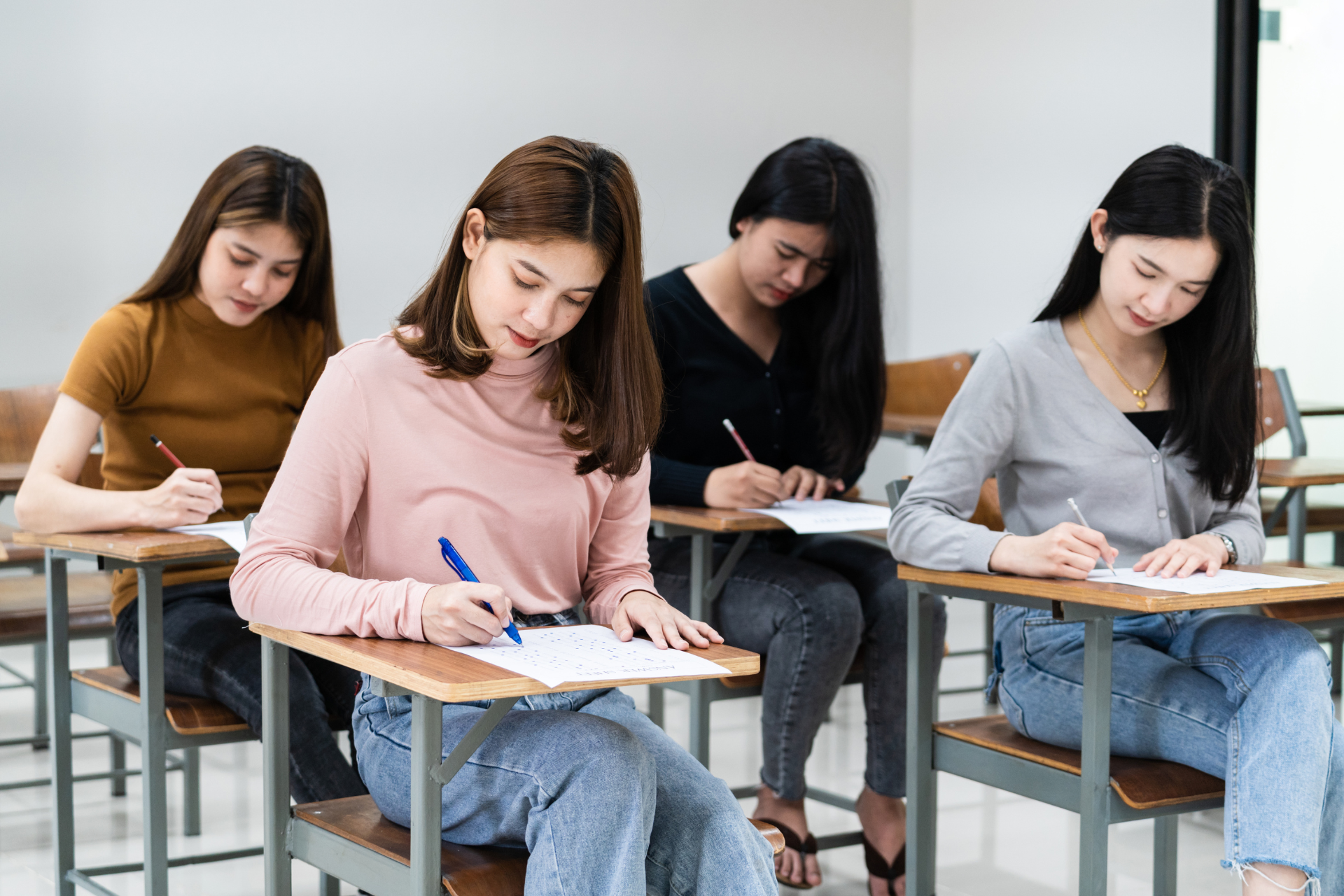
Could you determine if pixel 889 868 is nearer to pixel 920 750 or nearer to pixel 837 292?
pixel 920 750

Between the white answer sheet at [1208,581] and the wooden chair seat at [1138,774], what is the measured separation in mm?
230

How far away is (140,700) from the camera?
188 cm

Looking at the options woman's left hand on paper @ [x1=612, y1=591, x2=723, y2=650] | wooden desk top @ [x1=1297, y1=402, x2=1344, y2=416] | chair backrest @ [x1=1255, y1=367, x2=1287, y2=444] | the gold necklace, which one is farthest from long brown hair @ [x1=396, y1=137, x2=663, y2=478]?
wooden desk top @ [x1=1297, y1=402, x2=1344, y2=416]

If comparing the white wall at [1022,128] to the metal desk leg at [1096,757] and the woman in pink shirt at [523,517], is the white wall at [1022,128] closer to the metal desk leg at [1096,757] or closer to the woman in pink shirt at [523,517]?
the metal desk leg at [1096,757]

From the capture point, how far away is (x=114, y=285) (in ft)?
13.1

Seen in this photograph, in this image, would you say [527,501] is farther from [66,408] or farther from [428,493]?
[66,408]

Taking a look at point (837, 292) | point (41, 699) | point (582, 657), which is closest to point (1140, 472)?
point (837, 292)

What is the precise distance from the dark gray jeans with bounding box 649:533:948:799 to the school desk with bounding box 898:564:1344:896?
10.8 inches

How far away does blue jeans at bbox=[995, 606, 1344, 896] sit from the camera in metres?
1.54

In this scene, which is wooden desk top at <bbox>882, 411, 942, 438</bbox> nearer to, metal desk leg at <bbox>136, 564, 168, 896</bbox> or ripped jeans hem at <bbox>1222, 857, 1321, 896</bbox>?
ripped jeans hem at <bbox>1222, 857, 1321, 896</bbox>

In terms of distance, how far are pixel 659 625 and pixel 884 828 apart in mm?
1088

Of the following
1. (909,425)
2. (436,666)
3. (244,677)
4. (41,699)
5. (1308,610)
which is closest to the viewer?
(436,666)

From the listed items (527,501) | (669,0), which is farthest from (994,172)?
(527,501)

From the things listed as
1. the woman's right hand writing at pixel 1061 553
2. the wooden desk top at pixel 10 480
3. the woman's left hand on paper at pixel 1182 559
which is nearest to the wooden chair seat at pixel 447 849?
the woman's right hand writing at pixel 1061 553
